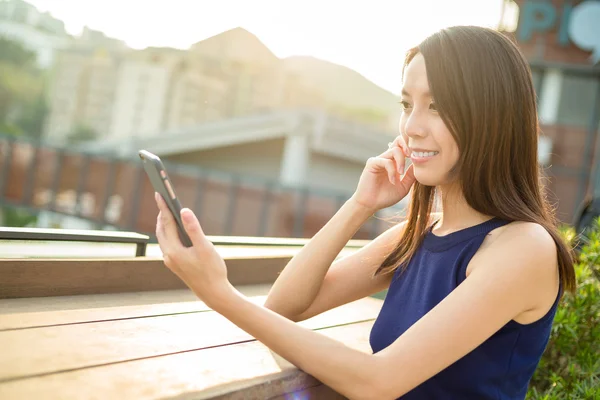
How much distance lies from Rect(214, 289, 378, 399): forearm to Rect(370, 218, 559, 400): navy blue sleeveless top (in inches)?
8.1

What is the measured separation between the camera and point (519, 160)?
129 cm

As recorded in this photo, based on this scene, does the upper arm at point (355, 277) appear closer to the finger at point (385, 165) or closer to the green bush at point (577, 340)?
the finger at point (385, 165)

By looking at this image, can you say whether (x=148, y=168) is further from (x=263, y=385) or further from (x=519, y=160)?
(x=519, y=160)

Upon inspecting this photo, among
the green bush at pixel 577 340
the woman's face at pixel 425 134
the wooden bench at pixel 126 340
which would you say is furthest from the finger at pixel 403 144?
the green bush at pixel 577 340

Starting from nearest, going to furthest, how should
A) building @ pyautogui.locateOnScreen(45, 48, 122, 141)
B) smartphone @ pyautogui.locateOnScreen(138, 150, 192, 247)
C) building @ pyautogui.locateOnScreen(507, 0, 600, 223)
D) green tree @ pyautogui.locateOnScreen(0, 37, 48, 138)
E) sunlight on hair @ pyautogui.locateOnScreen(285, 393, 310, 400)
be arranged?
smartphone @ pyautogui.locateOnScreen(138, 150, 192, 247) → sunlight on hair @ pyautogui.locateOnScreen(285, 393, 310, 400) → building @ pyautogui.locateOnScreen(507, 0, 600, 223) → green tree @ pyautogui.locateOnScreen(0, 37, 48, 138) → building @ pyautogui.locateOnScreen(45, 48, 122, 141)

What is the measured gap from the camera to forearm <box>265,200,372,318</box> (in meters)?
1.51

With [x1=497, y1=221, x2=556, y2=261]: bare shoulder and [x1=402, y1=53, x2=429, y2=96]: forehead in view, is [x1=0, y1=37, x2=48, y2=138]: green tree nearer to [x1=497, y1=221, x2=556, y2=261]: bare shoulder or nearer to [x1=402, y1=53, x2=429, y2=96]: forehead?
[x1=402, y1=53, x2=429, y2=96]: forehead

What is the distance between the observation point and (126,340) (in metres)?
1.20

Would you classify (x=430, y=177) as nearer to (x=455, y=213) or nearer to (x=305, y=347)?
(x=455, y=213)

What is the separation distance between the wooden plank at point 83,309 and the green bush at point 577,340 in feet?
3.23

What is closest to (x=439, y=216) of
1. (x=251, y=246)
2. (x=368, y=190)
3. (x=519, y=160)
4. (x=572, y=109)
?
(x=368, y=190)

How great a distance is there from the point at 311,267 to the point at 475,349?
1.42 feet

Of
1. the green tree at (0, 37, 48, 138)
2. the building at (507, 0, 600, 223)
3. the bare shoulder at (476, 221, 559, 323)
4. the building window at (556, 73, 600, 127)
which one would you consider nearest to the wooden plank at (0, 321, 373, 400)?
the bare shoulder at (476, 221, 559, 323)

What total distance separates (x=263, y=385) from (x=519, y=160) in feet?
2.09
